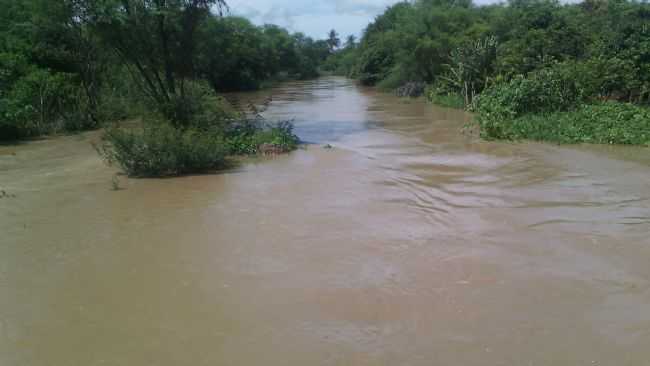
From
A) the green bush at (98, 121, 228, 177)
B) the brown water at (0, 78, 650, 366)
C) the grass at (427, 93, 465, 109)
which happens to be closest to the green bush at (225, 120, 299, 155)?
the green bush at (98, 121, 228, 177)

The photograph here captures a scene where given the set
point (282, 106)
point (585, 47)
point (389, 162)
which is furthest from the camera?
point (282, 106)

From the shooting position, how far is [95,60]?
1898 cm

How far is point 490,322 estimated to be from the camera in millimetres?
4648

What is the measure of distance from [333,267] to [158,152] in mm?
6006

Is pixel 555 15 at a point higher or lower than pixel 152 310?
higher

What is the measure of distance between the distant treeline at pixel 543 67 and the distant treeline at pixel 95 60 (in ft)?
30.0

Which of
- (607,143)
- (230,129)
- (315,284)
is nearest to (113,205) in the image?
(315,284)

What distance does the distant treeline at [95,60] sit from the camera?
44.3 ft

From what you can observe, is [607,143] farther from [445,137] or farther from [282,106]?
[282,106]

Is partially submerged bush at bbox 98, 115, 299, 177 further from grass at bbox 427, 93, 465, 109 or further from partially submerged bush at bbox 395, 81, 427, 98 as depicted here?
partially submerged bush at bbox 395, 81, 427, 98

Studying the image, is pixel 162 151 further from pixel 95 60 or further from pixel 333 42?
pixel 333 42

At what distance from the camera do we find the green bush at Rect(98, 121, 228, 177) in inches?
413

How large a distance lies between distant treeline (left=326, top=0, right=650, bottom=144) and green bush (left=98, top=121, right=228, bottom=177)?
8.45 metres

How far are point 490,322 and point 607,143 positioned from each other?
35.2ft
